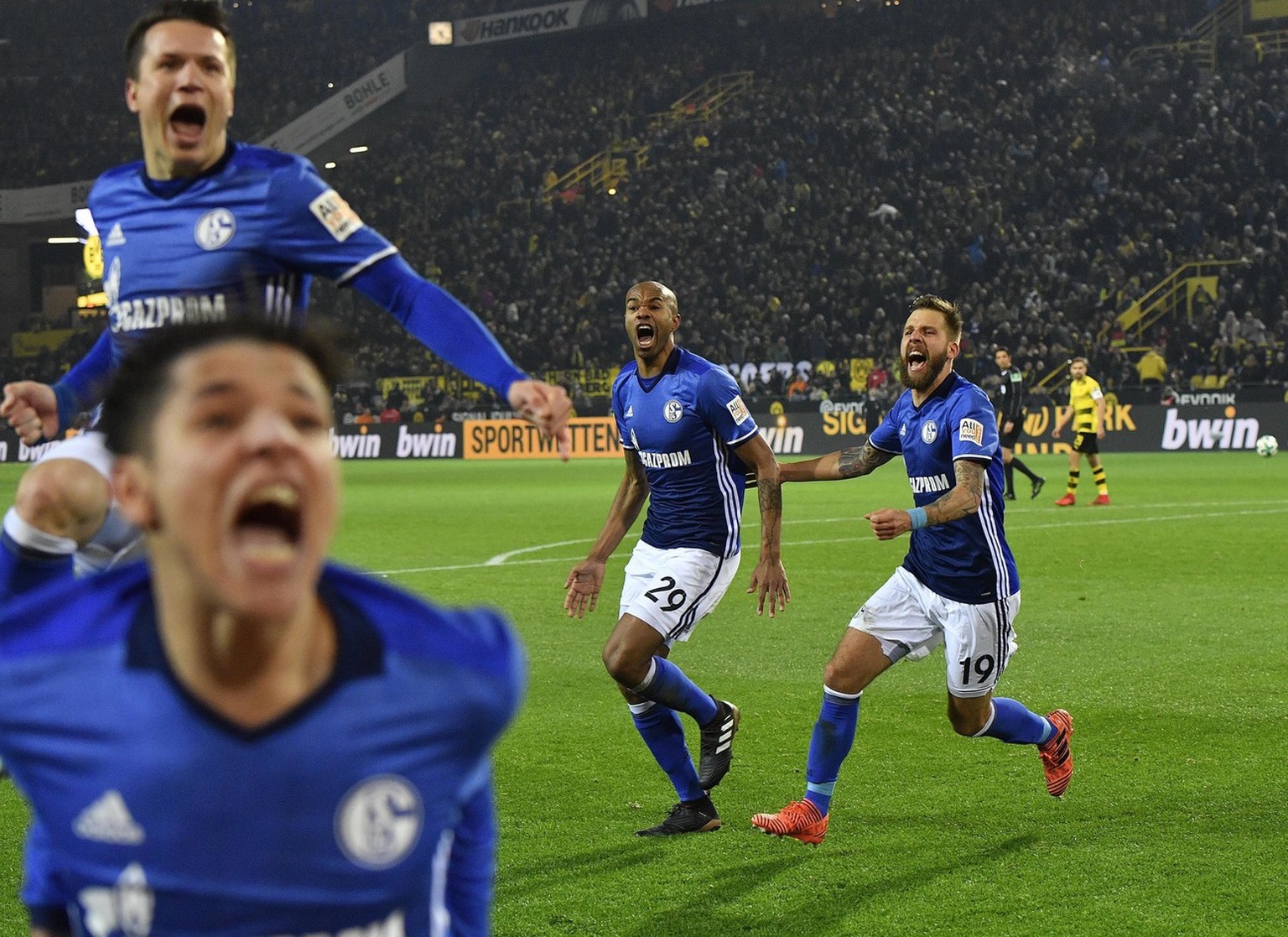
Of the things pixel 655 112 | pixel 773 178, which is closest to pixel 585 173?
pixel 655 112

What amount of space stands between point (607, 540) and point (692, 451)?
0.54 meters

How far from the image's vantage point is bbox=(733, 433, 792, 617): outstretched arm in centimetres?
623

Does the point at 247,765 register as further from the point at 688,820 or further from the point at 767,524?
the point at 767,524

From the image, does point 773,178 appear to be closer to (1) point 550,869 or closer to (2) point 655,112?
(2) point 655,112

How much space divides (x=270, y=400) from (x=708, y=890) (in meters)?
3.64

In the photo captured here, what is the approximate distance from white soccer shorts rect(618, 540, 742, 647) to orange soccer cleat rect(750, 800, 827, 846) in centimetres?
104

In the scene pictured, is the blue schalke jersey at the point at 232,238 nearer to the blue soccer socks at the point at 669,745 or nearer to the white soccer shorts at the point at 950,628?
the blue soccer socks at the point at 669,745

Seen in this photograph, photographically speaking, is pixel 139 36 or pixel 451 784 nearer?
pixel 451 784

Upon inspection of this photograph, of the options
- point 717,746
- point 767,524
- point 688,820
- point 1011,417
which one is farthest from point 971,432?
point 1011,417

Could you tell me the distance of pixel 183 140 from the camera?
3.66 meters

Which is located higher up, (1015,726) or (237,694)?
(237,694)

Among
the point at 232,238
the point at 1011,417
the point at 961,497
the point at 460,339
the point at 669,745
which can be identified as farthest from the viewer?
the point at 1011,417

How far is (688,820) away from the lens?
579 centimetres

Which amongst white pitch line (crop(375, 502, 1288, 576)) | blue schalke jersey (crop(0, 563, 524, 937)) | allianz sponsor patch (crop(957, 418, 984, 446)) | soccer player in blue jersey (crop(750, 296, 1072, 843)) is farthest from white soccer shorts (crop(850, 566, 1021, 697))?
white pitch line (crop(375, 502, 1288, 576))
